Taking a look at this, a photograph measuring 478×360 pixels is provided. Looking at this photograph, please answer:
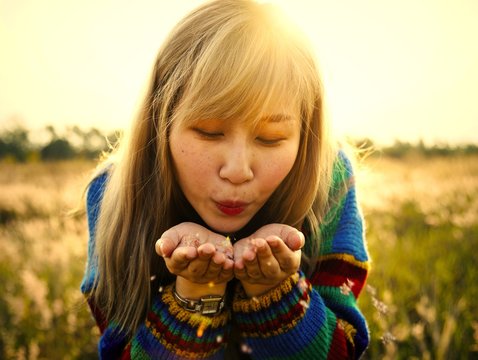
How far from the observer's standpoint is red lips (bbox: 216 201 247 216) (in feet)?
5.41

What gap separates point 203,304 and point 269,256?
0.50 m

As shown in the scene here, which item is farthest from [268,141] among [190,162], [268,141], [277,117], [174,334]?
[174,334]

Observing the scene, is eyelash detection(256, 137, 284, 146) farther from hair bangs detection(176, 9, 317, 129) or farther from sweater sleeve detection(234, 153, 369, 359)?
sweater sleeve detection(234, 153, 369, 359)

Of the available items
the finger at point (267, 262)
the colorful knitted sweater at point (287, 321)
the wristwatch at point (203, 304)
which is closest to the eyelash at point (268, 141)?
the finger at point (267, 262)

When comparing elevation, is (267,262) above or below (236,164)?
below

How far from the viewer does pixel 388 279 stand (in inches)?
128

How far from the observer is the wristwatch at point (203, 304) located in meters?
1.73

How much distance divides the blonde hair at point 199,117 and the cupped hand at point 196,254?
413 mm

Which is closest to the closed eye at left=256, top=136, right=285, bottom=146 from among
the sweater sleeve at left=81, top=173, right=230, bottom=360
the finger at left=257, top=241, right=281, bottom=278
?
the finger at left=257, top=241, right=281, bottom=278

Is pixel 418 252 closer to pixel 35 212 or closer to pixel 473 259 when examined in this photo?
pixel 473 259

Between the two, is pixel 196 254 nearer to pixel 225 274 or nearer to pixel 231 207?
pixel 225 274

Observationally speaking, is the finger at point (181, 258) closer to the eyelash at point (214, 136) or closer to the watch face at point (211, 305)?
the watch face at point (211, 305)

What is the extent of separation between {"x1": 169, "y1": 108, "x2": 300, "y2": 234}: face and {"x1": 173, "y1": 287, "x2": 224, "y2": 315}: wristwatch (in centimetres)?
33

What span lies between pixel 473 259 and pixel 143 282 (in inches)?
122
